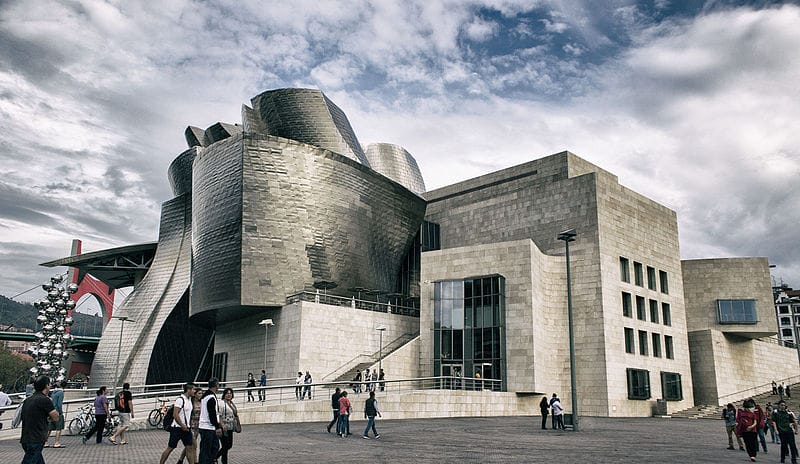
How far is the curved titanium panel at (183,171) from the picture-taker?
179 ft

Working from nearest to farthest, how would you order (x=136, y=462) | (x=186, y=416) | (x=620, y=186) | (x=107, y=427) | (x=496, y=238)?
(x=186, y=416), (x=136, y=462), (x=107, y=427), (x=620, y=186), (x=496, y=238)

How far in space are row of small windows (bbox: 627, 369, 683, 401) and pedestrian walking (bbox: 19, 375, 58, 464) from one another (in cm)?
3330

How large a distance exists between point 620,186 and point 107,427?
3305cm

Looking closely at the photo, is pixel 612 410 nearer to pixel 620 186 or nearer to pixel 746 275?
pixel 620 186

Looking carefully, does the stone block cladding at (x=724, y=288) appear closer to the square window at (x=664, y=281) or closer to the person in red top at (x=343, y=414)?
the square window at (x=664, y=281)

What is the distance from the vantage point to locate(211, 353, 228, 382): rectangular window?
41.8 m

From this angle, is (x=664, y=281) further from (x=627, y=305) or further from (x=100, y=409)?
(x=100, y=409)

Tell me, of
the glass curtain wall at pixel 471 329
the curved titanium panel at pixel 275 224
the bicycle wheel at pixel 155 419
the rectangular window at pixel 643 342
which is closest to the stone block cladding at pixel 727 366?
the rectangular window at pixel 643 342

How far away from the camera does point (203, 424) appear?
9.73 metres

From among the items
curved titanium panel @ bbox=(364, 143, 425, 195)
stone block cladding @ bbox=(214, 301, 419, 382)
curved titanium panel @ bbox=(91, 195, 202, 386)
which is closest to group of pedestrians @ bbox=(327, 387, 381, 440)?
stone block cladding @ bbox=(214, 301, 419, 382)

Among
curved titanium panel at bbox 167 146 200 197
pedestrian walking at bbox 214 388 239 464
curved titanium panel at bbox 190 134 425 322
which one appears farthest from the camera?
curved titanium panel at bbox 167 146 200 197

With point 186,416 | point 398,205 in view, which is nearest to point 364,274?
point 398,205

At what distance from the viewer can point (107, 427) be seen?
17719 mm

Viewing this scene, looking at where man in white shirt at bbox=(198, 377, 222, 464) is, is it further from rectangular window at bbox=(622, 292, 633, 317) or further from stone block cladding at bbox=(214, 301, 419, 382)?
rectangular window at bbox=(622, 292, 633, 317)
